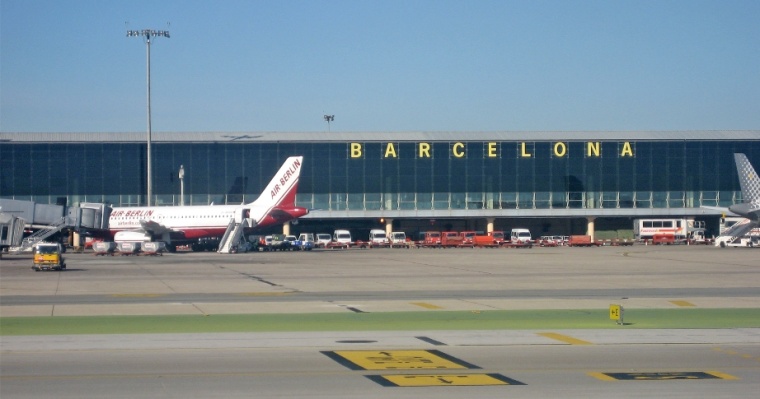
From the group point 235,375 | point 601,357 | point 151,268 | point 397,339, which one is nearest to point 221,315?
point 397,339

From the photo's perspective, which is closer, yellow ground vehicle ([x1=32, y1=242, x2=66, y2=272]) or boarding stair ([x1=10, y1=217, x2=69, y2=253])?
yellow ground vehicle ([x1=32, y1=242, x2=66, y2=272])

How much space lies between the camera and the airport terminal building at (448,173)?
3949 inches

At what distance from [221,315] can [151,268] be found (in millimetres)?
26340

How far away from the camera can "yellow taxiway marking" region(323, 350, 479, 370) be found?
16656 mm

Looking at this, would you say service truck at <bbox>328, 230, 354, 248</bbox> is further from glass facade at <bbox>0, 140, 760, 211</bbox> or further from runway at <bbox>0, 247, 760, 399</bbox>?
runway at <bbox>0, 247, 760, 399</bbox>

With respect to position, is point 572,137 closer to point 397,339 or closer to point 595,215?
point 595,215

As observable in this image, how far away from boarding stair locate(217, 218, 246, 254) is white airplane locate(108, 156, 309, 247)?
42 cm

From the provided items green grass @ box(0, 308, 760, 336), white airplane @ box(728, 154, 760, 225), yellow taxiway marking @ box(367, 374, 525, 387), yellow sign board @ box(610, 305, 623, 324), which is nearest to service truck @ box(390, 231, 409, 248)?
white airplane @ box(728, 154, 760, 225)

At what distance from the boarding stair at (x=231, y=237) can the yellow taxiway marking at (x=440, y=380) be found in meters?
60.9

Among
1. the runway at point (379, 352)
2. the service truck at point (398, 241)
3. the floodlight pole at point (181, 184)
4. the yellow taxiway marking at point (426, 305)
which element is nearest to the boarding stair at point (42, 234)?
the floodlight pole at point (181, 184)

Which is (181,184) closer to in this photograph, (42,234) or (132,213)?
(132,213)

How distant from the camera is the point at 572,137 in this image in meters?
104

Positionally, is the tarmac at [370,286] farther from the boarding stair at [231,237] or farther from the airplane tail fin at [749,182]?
the airplane tail fin at [749,182]

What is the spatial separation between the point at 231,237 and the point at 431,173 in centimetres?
3378
